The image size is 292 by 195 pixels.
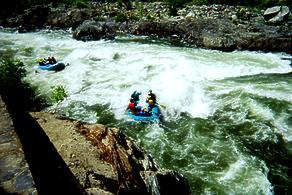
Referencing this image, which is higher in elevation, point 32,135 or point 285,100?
point 32,135

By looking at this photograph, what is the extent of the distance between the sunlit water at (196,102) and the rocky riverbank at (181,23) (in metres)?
1.19

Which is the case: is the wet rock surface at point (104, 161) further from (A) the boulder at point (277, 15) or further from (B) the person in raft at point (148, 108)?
(A) the boulder at point (277, 15)

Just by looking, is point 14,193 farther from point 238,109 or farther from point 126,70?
point 126,70

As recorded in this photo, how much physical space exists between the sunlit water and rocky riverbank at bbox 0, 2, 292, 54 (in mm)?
1191

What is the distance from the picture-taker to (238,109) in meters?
10.4

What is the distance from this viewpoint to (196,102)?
11055mm

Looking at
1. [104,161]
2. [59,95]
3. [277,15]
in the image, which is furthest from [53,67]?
[277,15]

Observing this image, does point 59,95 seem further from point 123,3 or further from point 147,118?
point 123,3

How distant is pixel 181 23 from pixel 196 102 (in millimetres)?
9417

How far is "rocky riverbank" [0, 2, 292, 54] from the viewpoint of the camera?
Result: 53.9 feet

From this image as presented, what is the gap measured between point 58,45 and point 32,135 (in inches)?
564

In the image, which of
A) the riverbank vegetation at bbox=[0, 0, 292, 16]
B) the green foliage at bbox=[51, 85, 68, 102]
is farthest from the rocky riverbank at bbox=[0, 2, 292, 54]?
the green foliage at bbox=[51, 85, 68, 102]

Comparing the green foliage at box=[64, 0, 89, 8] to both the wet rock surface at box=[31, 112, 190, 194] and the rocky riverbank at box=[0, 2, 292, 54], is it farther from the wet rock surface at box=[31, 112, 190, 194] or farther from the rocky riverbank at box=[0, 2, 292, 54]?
the wet rock surface at box=[31, 112, 190, 194]

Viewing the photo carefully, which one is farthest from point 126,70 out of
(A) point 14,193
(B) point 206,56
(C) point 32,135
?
(A) point 14,193
